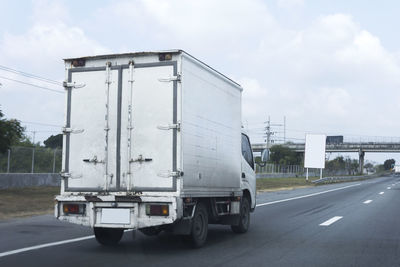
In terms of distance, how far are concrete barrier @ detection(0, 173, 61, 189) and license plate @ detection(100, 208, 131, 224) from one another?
58.2ft

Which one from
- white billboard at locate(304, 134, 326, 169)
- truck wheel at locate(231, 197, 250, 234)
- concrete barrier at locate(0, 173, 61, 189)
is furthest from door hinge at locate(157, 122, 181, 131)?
white billboard at locate(304, 134, 326, 169)

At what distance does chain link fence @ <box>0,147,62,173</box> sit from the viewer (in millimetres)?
24656

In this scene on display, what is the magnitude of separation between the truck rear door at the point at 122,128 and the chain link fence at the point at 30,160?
1744cm

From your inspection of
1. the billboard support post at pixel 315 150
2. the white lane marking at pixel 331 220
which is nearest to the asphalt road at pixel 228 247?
the white lane marking at pixel 331 220

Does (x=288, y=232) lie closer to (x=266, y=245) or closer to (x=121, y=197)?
(x=266, y=245)

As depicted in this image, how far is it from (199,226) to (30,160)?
65.6 ft

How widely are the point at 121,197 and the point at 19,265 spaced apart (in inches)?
69.6

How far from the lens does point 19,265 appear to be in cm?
688

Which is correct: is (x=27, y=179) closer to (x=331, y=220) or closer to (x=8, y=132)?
(x=8, y=132)

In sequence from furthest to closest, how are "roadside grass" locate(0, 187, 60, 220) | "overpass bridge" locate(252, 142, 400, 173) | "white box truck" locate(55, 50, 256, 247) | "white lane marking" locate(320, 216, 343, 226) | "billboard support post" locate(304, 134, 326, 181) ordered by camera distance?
"overpass bridge" locate(252, 142, 400, 173)
"billboard support post" locate(304, 134, 326, 181)
"roadside grass" locate(0, 187, 60, 220)
"white lane marking" locate(320, 216, 343, 226)
"white box truck" locate(55, 50, 256, 247)

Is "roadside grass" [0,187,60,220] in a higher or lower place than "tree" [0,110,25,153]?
lower

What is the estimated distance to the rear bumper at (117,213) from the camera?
7.60 meters

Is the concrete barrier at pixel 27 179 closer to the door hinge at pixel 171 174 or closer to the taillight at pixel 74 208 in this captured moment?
the taillight at pixel 74 208

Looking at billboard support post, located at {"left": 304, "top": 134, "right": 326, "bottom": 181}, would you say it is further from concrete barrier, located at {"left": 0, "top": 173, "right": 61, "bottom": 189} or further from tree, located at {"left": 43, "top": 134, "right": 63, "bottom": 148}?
tree, located at {"left": 43, "top": 134, "right": 63, "bottom": 148}
